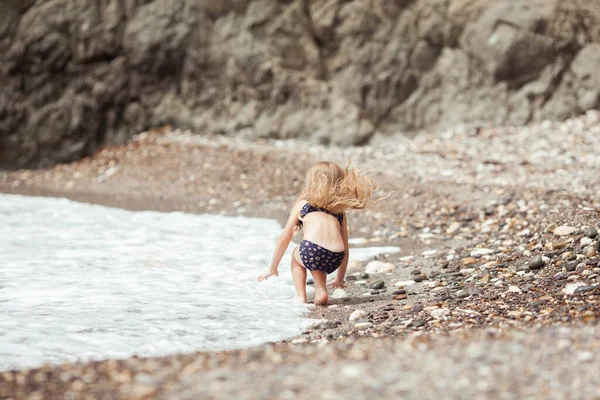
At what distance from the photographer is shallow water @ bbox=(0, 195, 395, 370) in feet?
11.8

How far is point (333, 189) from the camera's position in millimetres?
4531

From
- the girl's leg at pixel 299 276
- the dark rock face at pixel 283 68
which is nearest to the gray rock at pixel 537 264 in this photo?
the girl's leg at pixel 299 276

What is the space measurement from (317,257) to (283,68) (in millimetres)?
8349

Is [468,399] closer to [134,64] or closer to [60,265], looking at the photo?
[60,265]

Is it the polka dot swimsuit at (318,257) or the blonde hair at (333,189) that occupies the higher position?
the blonde hair at (333,189)

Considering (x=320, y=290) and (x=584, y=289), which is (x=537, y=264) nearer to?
(x=584, y=289)

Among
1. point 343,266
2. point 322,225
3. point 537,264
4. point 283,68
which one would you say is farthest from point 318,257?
point 283,68

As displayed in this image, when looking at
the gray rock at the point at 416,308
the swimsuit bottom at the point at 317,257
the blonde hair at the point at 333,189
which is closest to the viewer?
the gray rock at the point at 416,308

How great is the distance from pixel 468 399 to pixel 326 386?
1.65ft

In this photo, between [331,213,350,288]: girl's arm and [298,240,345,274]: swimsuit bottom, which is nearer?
[298,240,345,274]: swimsuit bottom

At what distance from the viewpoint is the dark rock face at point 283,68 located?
1181 centimetres

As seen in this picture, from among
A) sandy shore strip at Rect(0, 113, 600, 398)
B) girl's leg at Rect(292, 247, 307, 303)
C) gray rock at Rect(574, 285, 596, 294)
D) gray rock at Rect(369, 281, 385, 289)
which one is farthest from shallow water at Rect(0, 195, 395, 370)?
gray rock at Rect(574, 285, 596, 294)

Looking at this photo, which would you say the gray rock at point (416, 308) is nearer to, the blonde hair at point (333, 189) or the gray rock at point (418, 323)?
the gray rock at point (418, 323)

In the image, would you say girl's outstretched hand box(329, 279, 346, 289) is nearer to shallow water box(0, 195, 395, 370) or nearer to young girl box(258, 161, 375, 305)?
young girl box(258, 161, 375, 305)
